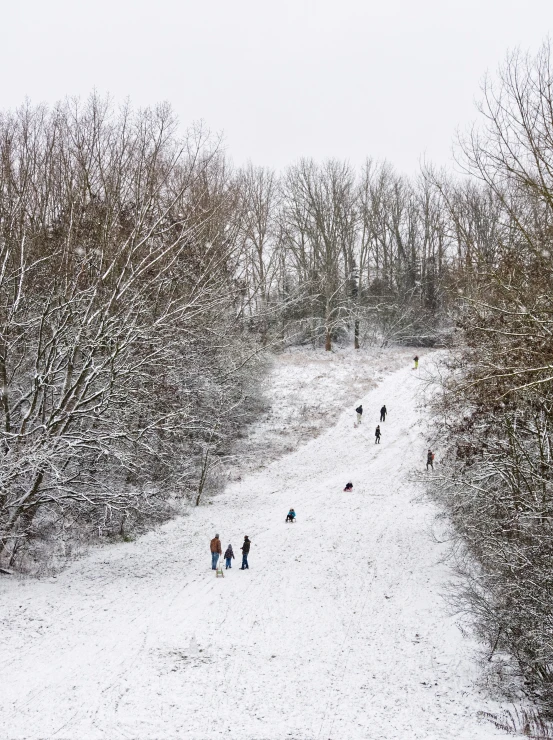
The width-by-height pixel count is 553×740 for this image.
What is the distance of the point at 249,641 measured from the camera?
36.2 feet

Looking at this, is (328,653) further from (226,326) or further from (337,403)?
(337,403)

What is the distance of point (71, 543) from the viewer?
16.0m

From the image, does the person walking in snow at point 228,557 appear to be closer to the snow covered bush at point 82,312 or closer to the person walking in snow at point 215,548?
the person walking in snow at point 215,548

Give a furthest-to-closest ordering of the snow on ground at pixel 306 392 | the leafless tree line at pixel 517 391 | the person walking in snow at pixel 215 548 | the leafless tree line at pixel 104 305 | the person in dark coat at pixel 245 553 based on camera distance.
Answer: the snow on ground at pixel 306 392, the person in dark coat at pixel 245 553, the person walking in snow at pixel 215 548, the leafless tree line at pixel 104 305, the leafless tree line at pixel 517 391

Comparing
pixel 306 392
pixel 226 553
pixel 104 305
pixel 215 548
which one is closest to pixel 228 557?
pixel 226 553

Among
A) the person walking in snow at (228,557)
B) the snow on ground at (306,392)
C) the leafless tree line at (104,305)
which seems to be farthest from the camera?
the snow on ground at (306,392)

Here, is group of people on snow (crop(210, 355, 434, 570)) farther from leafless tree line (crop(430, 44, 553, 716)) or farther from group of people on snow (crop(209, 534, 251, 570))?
leafless tree line (crop(430, 44, 553, 716))

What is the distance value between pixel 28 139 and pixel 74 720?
14386mm

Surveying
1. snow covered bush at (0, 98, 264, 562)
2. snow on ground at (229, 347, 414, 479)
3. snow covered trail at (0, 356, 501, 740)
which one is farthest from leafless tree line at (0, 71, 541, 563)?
snow on ground at (229, 347, 414, 479)

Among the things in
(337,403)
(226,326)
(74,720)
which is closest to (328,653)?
(74,720)

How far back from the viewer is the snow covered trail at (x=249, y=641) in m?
8.19

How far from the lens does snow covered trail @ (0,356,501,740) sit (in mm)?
8188

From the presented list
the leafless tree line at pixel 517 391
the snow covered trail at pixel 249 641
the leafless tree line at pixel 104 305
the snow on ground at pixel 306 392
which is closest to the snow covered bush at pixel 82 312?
the leafless tree line at pixel 104 305

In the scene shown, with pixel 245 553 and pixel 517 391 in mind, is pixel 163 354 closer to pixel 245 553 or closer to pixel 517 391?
pixel 245 553
